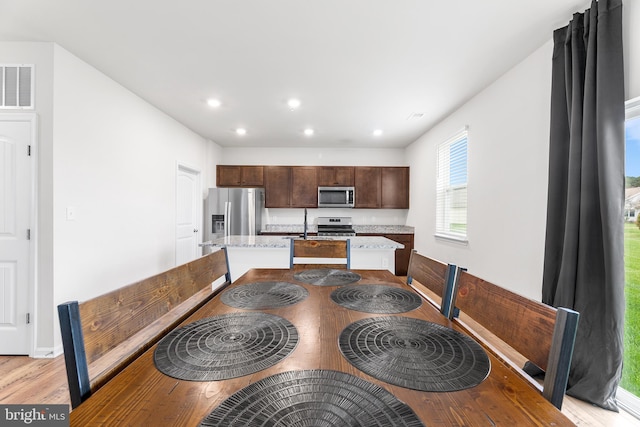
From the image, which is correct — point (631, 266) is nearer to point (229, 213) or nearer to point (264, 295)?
point (264, 295)

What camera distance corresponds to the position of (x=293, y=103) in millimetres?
3291

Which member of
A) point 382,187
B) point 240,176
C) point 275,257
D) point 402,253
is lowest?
point 402,253

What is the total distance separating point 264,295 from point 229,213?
11.7ft

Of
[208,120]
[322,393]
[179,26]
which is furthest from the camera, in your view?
[208,120]

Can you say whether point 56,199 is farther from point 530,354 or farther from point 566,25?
point 566,25

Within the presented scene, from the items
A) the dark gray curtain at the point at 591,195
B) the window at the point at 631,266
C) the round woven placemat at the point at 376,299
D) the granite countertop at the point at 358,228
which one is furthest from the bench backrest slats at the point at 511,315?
the granite countertop at the point at 358,228

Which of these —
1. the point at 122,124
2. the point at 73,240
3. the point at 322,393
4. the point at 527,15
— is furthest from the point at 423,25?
the point at 73,240

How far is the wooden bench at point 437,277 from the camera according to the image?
117cm

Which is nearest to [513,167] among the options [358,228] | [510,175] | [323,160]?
[510,175]

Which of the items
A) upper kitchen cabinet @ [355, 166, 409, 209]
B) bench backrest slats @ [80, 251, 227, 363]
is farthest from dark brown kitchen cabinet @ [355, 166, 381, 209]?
bench backrest slats @ [80, 251, 227, 363]

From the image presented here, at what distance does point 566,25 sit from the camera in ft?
6.30

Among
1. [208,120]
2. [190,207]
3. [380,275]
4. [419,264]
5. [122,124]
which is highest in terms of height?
[208,120]

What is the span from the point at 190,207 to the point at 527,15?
4.46 m

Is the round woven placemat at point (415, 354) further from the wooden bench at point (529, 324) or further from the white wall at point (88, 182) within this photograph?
the white wall at point (88, 182)
